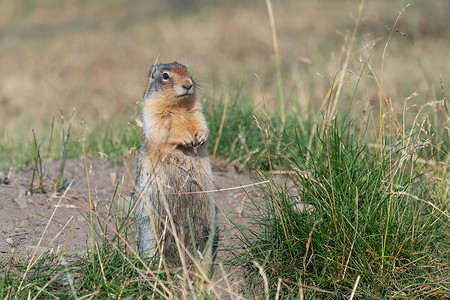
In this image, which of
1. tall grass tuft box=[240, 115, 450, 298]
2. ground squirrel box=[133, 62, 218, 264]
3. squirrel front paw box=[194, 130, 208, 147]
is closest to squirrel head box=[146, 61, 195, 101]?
ground squirrel box=[133, 62, 218, 264]

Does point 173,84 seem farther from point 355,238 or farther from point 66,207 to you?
point 355,238

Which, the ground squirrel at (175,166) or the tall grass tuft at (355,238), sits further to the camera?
the ground squirrel at (175,166)

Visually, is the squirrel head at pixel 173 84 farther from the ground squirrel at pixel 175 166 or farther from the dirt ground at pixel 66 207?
the dirt ground at pixel 66 207

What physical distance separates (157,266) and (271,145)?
2.02 metres

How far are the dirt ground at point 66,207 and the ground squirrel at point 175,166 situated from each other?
194mm

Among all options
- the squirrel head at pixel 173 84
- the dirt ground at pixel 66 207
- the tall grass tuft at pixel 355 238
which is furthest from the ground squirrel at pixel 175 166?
the tall grass tuft at pixel 355 238

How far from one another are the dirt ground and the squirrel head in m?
0.67

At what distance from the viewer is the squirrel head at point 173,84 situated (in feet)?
11.3

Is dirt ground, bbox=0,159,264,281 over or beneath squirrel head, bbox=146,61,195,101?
beneath

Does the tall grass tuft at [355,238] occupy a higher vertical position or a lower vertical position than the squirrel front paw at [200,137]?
lower

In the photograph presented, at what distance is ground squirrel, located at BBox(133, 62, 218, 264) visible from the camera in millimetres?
3387

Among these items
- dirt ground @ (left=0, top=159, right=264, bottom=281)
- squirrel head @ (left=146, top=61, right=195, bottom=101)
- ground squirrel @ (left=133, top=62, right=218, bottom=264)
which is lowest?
dirt ground @ (left=0, top=159, right=264, bottom=281)

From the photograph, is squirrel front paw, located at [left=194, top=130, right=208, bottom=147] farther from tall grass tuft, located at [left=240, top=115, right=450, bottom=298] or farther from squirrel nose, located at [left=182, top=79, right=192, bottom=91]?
tall grass tuft, located at [left=240, top=115, right=450, bottom=298]

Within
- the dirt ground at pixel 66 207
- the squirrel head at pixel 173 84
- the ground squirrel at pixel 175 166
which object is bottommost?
the dirt ground at pixel 66 207
